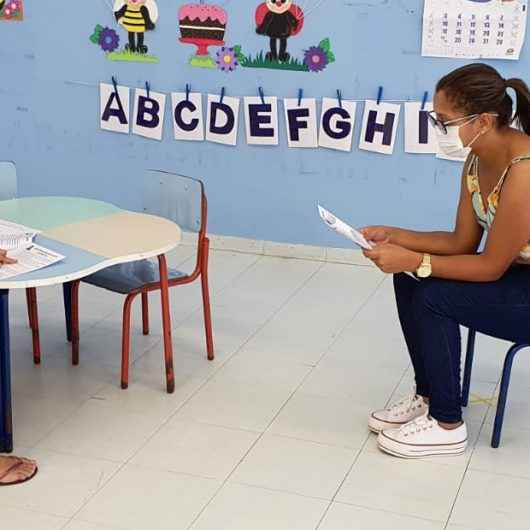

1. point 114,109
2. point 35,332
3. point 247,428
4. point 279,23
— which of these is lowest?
point 247,428

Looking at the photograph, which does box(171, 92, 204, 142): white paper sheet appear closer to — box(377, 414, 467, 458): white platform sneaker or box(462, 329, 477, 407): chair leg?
box(462, 329, 477, 407): chair leg

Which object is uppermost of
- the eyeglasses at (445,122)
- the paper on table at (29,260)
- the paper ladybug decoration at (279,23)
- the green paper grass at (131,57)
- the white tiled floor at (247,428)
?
the paper ladybug decoration at (279,23)

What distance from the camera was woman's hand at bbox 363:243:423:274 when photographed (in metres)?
2.89

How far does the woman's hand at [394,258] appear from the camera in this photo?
2.89 meters

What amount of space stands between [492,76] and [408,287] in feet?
2.20

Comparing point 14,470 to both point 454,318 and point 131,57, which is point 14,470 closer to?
point 454,318

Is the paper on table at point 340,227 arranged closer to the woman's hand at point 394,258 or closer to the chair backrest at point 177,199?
the woman's hand at point 394,258

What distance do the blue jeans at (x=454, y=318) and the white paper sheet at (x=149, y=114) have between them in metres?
2.19

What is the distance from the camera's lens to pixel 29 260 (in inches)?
114

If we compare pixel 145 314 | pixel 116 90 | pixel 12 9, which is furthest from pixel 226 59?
pixel 145 314

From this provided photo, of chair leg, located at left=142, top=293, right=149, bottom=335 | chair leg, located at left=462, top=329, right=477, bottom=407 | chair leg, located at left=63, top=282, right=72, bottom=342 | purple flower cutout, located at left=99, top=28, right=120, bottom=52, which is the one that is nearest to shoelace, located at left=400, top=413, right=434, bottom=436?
chair leg, located at left=462, top=329, right=477, bottom=407

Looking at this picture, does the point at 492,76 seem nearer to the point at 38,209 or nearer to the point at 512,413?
the point at 512,413

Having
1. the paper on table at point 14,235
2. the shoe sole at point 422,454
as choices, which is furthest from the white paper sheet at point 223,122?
the shoe sole at point 422,454

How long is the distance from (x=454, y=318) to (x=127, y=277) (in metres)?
1.15
